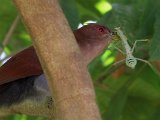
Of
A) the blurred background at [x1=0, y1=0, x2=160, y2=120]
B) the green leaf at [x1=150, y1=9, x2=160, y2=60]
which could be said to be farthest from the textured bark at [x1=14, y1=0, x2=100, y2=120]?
the blurred background at [x1=0, y1=0, x2=160, y2=120]

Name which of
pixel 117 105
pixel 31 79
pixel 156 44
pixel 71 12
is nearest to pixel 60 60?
pixel 31 79

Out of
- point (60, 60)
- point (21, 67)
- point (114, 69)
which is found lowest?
point (60, 60)

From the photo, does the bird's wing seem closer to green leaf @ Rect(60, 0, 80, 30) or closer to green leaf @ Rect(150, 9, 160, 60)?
green leaf @ Rect(150, 9, 160, 60)

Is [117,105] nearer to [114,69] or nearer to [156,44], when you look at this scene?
[114,69]

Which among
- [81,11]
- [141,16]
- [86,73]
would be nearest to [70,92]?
[86,73]

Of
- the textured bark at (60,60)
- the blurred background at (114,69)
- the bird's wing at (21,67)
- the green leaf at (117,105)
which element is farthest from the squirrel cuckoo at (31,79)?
the green leaf at (117,105)
